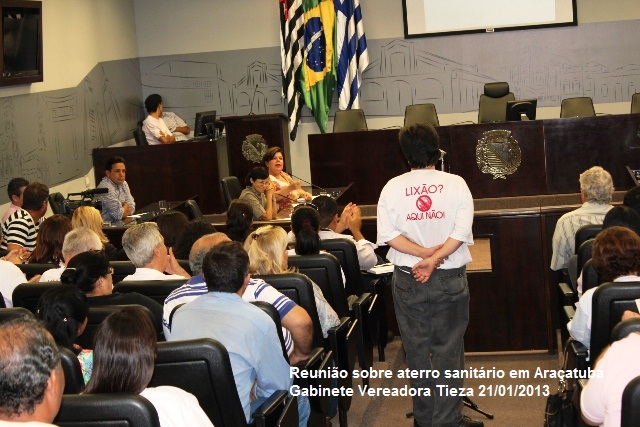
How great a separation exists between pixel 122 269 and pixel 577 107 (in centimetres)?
738

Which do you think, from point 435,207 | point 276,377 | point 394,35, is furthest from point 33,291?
point 394,35

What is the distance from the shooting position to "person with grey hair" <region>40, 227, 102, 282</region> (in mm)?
4840

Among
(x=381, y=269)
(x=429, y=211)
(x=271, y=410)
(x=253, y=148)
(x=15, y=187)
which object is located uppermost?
(x=253, y=148)

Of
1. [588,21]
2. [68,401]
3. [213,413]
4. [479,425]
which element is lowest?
[479,425]

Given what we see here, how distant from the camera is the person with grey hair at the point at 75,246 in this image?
15.9ft

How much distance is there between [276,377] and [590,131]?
6.62m

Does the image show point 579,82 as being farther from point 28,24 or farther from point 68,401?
point 68,401

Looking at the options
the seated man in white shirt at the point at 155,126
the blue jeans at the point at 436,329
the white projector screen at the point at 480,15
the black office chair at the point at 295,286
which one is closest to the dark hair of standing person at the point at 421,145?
the blue jeans at the point at 436,329

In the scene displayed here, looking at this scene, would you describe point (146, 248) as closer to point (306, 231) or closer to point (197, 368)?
point (306, 231)

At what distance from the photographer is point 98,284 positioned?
4004 millimetres

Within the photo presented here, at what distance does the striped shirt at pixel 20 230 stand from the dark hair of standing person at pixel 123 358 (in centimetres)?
457

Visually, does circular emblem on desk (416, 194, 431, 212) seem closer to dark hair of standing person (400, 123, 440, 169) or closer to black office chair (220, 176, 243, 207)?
dark hair of standing person (400, 123, 440, 169)

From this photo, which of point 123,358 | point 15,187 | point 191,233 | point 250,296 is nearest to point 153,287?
point 250,296

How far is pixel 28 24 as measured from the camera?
9148 millimetres
